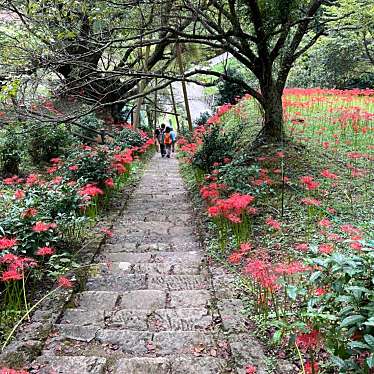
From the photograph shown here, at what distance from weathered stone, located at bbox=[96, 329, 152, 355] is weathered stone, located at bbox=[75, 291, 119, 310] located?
1.41 ft

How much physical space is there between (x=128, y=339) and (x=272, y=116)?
5.47 metres

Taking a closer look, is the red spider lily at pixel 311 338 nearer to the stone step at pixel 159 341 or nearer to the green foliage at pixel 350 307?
the green foliage at pixel 350 307

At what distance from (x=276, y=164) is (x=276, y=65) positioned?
323 cm

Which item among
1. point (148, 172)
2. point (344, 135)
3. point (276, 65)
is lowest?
point (148, 172)

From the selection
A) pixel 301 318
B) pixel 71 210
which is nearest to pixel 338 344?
pixel 301 318

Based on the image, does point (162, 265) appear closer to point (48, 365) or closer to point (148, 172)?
point (48, 365)

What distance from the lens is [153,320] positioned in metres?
3.21

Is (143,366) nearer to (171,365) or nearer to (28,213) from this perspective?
(171,365)

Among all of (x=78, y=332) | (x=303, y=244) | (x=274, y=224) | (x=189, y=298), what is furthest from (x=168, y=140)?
(x=78, y=332)

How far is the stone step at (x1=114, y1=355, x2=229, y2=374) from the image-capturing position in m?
Answer: 2.52

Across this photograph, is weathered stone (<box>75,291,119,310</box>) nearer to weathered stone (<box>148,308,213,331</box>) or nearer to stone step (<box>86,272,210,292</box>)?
stone step (<box>86,272,210,292</box>)

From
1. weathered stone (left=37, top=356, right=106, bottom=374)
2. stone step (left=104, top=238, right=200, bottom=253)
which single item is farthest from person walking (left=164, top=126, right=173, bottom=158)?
weathered stone (left=37, top=356, right=106, bottom=374)

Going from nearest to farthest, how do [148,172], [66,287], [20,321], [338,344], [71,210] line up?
[338,344], [20,321], [66,287], [71,210], [148,172]

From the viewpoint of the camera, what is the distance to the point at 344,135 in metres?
9.01
